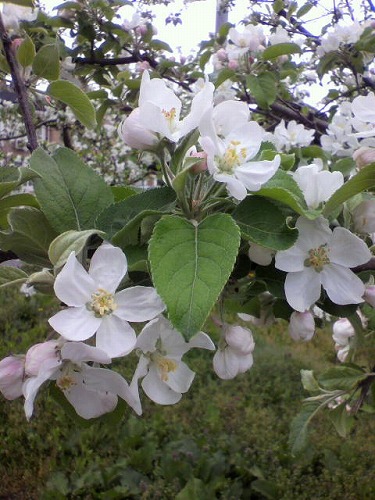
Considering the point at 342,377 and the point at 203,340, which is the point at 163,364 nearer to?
the point at 203,340

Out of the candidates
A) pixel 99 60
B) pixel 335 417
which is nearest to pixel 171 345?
pixel 335 417

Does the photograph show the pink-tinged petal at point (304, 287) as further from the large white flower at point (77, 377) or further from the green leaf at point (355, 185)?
the large white flower at point (77, 377)

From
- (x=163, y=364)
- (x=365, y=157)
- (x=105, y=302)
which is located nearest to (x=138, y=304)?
(x=105, y=302)

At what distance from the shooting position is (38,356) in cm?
60

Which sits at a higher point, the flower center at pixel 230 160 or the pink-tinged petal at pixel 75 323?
the flower center at pixel 230 160

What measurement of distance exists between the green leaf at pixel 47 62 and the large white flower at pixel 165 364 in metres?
0.61

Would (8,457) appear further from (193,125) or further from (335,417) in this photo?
(193,125)

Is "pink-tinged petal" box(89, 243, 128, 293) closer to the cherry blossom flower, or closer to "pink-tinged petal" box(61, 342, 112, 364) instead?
"pink-tinged petal" box(61, 342, 112, 364)

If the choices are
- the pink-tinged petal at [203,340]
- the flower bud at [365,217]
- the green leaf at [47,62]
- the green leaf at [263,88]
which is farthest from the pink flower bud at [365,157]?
the green leaf at [263,88]

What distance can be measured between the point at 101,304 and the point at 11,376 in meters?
0.14

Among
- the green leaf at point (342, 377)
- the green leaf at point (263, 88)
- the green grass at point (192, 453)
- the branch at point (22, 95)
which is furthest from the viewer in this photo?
the green grass at point (192, 453)

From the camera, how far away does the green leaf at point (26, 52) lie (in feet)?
3.50

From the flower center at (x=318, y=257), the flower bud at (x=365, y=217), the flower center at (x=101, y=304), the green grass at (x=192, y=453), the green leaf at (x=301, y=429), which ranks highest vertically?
the flower bud at (x=365, y=217)

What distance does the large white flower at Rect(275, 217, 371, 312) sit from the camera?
70 centimetres
